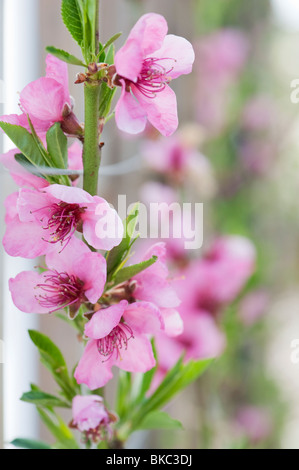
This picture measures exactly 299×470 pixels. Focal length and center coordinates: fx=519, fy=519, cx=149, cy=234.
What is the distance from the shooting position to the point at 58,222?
28 centimetres

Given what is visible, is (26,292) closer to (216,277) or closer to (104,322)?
(104,322)

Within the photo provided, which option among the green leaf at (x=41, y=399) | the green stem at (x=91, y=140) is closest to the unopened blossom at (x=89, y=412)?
the green leaf at (x=41, y=399)

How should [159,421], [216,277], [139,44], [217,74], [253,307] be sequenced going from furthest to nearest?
[217,74] < [253,307] < [216,277] < [159,421] < [139,44]

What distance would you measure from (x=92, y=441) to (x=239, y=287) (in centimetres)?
46

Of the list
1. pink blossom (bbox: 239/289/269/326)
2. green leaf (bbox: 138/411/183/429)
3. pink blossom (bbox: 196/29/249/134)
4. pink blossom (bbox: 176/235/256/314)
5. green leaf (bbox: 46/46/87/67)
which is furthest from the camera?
pink blossom (bbox: 196/29/249/134)

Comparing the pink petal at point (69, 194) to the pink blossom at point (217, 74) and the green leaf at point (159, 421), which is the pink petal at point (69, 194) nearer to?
the green leaf at point (159, 421)

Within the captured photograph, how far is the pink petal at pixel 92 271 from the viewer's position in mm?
278

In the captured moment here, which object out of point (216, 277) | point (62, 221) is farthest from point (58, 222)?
point (216, 277)

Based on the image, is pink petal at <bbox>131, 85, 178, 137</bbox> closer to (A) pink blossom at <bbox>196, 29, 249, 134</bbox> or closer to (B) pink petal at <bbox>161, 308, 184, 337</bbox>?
(B) pink petal at <bbox>161, 308, 184, 337</bbox>

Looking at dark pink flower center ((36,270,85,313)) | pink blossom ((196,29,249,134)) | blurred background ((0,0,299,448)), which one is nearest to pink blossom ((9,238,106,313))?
dark pink flower center ((36,270,85,313))

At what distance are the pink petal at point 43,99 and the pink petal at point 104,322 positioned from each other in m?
0.11

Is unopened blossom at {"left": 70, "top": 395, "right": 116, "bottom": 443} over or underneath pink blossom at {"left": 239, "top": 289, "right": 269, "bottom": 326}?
over

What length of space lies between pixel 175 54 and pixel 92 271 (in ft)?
0.41

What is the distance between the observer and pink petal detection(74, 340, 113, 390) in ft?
0.96
